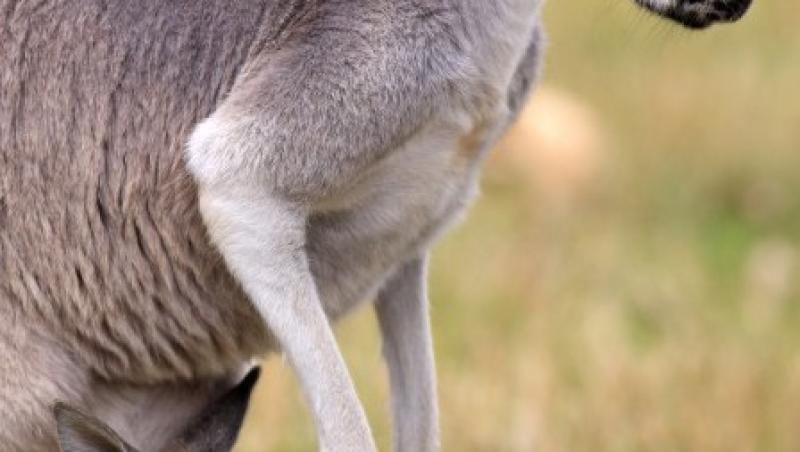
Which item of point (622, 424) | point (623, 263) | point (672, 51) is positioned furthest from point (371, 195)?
point (672, 51)

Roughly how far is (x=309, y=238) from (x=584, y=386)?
2.60 meters

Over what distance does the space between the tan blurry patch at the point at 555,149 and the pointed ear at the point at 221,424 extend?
18.5 feet

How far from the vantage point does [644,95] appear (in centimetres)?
1247

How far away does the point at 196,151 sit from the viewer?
4719 mm

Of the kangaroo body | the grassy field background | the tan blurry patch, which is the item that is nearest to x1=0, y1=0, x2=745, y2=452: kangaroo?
the kangaroo body

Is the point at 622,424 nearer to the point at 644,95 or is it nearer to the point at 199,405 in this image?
the point at 199,405

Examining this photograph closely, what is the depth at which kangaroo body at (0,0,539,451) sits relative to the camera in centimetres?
469

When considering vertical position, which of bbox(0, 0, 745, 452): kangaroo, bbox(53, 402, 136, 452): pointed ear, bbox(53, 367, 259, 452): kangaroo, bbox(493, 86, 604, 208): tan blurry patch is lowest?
bbox(493, 86, 604, 208): tan blurry patch

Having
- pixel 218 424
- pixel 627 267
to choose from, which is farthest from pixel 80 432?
pixel 627 267

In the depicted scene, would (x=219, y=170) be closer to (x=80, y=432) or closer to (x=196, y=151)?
(x=196, y=151)

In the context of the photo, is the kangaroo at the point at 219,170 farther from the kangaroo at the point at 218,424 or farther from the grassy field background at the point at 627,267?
the grassy field background at the point at 627,267

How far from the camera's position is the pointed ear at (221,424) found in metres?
5.14

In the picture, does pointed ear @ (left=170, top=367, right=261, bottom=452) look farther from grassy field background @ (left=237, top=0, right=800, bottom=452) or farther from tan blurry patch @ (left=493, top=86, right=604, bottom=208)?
tan blurry patch @ (left=493, top=86, right=604, bottom=208)

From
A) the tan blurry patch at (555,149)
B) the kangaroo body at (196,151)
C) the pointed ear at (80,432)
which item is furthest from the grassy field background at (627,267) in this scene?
the pointed ear at (80,432)
